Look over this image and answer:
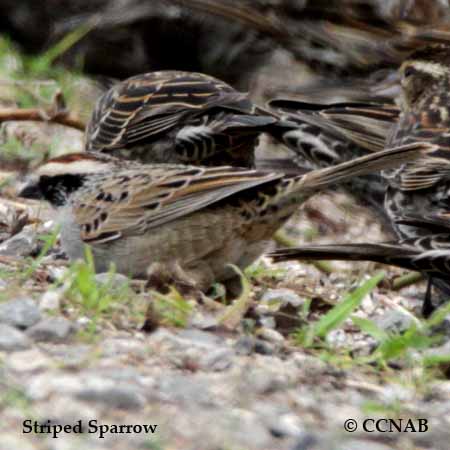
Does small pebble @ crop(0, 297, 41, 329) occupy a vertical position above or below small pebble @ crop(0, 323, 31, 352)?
below

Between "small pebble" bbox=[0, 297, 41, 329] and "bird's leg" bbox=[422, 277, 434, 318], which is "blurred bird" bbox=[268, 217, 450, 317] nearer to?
"bird's leg" bbox=[422, 277, 434, 318]

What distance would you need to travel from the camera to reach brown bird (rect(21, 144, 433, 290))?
18.3 feet

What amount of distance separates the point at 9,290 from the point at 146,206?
41.2 inches

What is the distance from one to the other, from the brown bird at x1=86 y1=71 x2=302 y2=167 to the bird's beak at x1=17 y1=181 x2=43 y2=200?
1.51 metres

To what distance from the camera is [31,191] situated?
636cm

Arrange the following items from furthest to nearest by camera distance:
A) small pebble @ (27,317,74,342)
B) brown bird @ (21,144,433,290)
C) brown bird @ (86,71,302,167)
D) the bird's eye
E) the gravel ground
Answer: the bird's eye
brown bird @ (86,71,302,167)
brown bird @ (21,144,433,290)
small pebble @ (27,317,74,342)
the gravel ground

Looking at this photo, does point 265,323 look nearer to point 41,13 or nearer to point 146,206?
point 146,206

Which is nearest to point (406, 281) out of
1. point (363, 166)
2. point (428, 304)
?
Answer: point (428, 304)

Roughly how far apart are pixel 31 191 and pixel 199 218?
1.11 metres

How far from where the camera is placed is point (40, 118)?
8086mm

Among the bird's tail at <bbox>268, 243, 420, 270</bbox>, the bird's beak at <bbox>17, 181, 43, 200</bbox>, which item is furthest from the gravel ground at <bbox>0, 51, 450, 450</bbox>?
the bird's beak at <bbox>17, 181, 43, 200</bbox>

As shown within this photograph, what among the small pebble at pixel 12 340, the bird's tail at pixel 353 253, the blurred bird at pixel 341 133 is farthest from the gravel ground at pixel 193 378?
the blurred bird at pixel 341 133

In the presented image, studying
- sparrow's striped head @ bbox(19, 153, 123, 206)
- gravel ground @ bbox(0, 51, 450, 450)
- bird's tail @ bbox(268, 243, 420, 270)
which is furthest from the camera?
sparrow's striped head @ bbox(19, 153, 123, 206)

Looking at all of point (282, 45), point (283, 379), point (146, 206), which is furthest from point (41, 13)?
point (283, 379)
